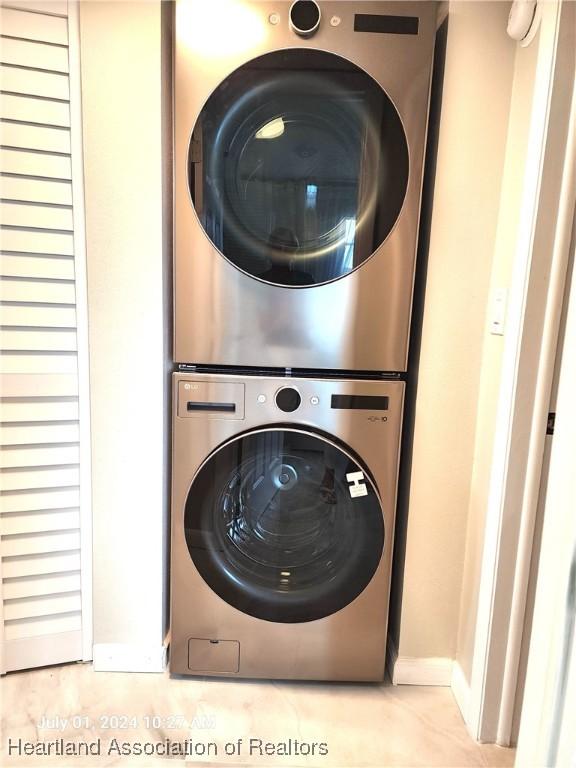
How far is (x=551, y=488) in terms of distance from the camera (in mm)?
871

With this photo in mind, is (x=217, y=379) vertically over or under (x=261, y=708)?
over

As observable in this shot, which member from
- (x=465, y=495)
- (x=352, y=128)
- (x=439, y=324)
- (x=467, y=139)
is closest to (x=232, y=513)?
(x=465, y=495)

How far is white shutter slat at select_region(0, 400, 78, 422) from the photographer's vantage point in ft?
4.48

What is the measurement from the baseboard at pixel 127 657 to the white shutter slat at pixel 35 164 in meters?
1.36

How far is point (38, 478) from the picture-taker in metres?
1.41

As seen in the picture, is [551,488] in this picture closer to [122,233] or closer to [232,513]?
[232,513]

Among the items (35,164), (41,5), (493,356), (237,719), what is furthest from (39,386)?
(493,356)

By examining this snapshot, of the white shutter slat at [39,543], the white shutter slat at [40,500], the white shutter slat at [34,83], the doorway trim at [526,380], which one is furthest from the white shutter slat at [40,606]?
the white shutter slat at [34,83]

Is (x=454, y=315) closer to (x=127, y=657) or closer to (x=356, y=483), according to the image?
(x=356, y=483)

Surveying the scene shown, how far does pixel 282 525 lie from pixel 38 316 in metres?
0.89

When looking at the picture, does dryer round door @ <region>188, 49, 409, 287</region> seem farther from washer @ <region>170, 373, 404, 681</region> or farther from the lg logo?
the lg logo

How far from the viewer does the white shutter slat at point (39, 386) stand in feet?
4.44

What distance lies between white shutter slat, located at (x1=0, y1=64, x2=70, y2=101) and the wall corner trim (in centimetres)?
193

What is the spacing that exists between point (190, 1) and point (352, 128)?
0.50 m
